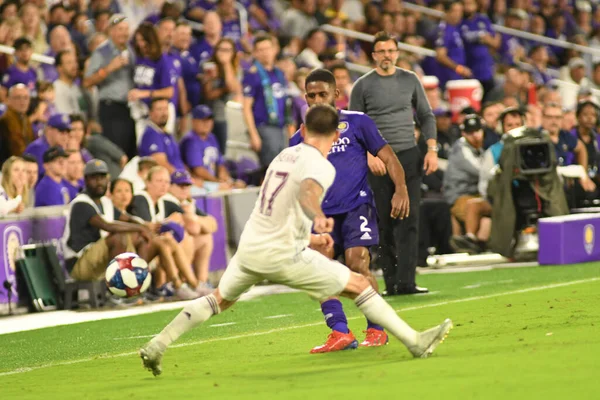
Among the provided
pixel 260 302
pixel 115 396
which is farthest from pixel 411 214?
pixel 115 396

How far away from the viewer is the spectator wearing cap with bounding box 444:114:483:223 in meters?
18.5

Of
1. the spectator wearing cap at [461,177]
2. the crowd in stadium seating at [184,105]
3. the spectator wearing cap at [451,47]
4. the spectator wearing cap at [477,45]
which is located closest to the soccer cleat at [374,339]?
the crowd in stadium seating at [184,105]

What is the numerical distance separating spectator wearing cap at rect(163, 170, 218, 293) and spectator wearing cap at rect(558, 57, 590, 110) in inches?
493

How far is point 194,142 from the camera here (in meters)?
18.1

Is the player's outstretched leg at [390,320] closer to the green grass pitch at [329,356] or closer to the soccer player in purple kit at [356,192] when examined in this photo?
the green grass pitch at [329,356]

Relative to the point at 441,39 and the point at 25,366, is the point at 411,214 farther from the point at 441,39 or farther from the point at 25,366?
the point at 441,39

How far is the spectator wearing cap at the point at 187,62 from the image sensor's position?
18.8m

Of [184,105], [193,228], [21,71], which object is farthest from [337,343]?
[184,105]

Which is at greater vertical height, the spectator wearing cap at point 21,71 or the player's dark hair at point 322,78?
the spectator wearing cap at point 21,71

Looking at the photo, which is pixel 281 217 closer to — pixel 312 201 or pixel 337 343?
pixel 312 201

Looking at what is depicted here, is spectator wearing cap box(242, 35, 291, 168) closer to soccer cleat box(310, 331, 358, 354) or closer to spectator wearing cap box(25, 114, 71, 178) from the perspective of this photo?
spectator wearing cap box(25, 114, 71, 178)

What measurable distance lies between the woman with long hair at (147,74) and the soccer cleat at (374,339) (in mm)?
8477

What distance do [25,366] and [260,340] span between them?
6.13ft

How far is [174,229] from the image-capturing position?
1523cm
